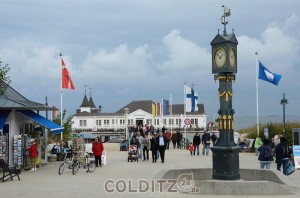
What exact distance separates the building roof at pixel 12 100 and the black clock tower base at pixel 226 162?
11145mm

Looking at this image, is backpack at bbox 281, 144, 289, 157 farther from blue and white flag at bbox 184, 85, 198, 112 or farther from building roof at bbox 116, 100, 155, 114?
building roof at bbox 116, 100, 155, 114

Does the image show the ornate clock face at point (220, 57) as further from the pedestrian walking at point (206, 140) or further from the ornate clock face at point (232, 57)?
the pedestrian walking at point (206, 140)

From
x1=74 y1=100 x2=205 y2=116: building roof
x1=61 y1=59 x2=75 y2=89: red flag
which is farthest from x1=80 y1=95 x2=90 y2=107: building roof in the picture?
x1=61 y1=59 x2=75 y2=89: red flag

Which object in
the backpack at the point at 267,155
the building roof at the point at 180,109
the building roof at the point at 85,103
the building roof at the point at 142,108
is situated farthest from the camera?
the building roof at the point at 85,103

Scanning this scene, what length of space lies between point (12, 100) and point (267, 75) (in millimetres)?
16035

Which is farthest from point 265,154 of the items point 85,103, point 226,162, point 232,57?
point 85,103

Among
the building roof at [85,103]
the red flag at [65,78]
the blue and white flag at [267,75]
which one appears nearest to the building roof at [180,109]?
the building roof at [85,103]

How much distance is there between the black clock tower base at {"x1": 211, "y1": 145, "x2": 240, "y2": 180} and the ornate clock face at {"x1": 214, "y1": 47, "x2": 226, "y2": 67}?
8.22 feet

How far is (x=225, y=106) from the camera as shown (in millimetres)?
14695

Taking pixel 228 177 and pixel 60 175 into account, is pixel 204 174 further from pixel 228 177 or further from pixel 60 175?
pixel 60 175

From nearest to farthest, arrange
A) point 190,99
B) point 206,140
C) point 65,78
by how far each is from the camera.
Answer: point 65,78
point 206,140
point 190,99

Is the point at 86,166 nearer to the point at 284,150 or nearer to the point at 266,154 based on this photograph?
the point at 266,154

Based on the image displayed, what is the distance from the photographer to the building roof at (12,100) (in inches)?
886

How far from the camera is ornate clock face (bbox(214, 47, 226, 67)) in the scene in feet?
48.3
